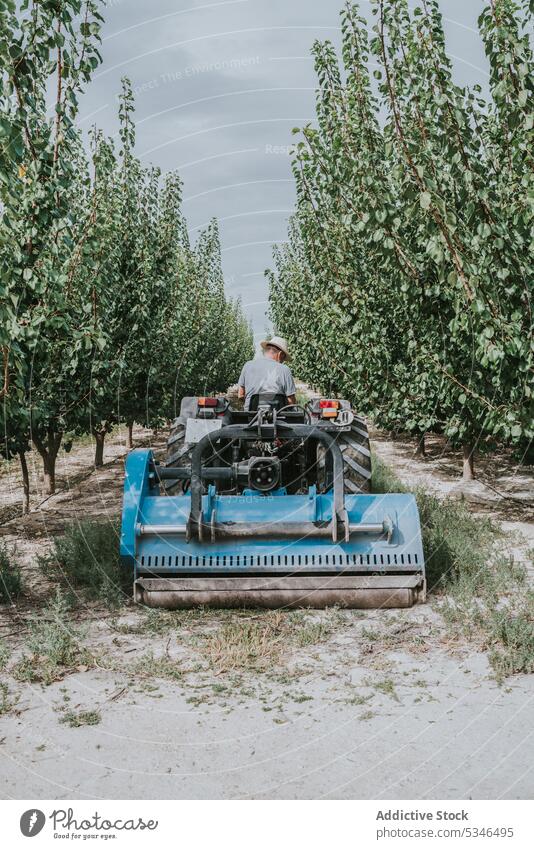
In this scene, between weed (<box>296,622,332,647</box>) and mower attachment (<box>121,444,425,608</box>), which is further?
mower attachment (<box>121,444,425,608</box>)

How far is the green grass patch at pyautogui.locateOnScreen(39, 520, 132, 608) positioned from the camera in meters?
5.70

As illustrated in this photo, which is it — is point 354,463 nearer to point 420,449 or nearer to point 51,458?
point 51,458

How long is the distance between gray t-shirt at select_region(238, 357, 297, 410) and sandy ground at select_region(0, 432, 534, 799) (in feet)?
7.21

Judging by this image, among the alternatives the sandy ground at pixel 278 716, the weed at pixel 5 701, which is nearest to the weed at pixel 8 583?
the sandy ground at pixel 278 716

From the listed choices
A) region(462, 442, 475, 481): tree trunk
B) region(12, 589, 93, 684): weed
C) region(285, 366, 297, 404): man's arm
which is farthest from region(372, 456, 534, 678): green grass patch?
region(462, 442, 475, 481): tree trunk

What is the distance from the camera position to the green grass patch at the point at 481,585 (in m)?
4.47

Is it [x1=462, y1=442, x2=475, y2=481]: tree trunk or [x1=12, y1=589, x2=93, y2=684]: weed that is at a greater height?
[x1=12, y1=589, x2=93, y2=684]: weed

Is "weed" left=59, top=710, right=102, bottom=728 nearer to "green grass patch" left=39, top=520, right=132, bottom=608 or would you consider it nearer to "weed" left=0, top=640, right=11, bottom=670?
"weed" left=0, top=640, right=11, bottom=670

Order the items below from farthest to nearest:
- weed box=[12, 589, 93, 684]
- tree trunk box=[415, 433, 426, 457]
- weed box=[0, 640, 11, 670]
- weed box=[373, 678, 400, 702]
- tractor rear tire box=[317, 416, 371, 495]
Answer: tree trunk box=[415, 433, 426, 457] < tractor rear tire box=[317, 416, 371, 495] < weed box=[0, 640, 11, 670] < weed box=[12, 589, 93, 684] < weed box=[373, 678, 400, 702]

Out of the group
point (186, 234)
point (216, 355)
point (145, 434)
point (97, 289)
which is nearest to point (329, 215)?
point (97, 289)

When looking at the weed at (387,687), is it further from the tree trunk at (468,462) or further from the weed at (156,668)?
the tree trunk at (468,462)

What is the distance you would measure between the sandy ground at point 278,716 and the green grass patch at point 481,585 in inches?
5.4

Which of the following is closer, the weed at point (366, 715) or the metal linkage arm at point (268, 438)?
the weed at point (366, 715)

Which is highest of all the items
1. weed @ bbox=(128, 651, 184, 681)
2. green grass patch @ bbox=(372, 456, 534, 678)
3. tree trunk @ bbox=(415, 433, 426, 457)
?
weed @ bbox=(128, 651, 184, 681)
